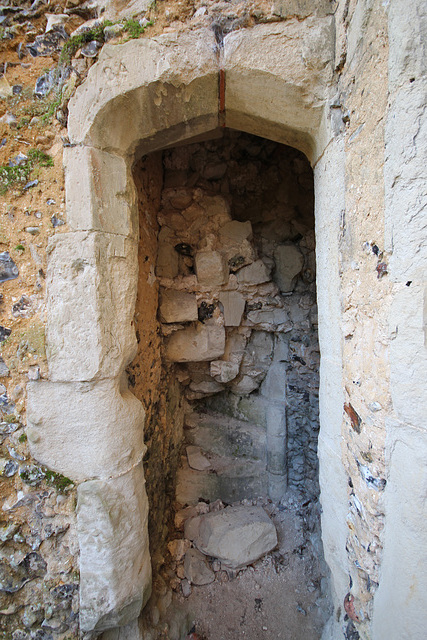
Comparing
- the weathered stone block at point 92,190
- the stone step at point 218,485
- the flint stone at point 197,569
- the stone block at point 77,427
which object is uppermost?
the weathered stone block at point 92,190

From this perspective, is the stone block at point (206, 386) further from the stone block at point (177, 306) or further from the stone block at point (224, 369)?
the stone block at point (177, 306)

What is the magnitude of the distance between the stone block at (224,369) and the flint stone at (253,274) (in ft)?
2.47

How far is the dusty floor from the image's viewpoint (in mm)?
2092

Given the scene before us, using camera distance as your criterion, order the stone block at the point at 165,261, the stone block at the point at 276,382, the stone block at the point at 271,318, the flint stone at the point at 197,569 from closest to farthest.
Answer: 1. the flint stone at the point at 197,569
2. the stone block at the point at 165,261
3. the stone block at the point at 271,318
4. the stone block at the point at 276,382

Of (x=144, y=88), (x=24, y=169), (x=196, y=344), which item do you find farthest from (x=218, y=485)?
(x=144, y=88)

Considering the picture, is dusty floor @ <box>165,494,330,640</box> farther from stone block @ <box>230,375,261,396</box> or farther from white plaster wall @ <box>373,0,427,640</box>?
white plaster wall @ <box>373,0,427,640</box>

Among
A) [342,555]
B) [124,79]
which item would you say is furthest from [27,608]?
[124,79]

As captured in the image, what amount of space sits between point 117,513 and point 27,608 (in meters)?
0.61

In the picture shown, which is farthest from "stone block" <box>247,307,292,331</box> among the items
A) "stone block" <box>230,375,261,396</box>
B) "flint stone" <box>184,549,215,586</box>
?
"flint stone" <box>184,549,215,586</box>

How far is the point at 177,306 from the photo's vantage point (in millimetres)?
2537

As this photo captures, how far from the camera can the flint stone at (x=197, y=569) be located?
7.59 ft

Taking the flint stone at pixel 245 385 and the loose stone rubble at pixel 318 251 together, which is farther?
the flint stone at pixel 245 385

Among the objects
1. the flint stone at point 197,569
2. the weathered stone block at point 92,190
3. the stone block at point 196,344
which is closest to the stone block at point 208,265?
the stone block at point 196,344

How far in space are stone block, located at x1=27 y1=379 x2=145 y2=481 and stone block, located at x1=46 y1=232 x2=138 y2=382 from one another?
8 centimetres
